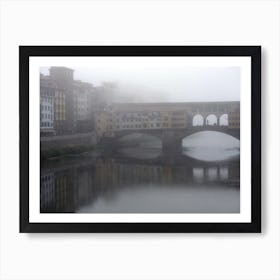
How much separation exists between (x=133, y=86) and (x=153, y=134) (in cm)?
25

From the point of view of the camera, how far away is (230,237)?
6.06 ft

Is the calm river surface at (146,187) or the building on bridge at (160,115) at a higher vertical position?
the building on bridge at (160,115)

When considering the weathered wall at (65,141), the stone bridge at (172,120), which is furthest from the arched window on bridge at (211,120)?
the weathered wall at (65,141)

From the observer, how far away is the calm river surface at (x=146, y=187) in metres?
1.83

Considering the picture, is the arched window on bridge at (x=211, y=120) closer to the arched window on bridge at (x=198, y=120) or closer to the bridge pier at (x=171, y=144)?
the arched window on bridge at (x=198, y=120)

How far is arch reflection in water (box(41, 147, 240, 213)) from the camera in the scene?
1.83 meters

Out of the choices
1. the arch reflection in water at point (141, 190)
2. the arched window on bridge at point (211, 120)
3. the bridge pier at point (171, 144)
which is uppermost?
the arched window on bridge at point (211, 120)

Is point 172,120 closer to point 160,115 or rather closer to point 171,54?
point 160,115

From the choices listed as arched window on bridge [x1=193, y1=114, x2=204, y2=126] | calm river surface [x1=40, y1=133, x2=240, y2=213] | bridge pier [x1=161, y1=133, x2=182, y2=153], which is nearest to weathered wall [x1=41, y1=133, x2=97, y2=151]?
calm river surface [x1=40, y1=133, x2=240, y2=213]

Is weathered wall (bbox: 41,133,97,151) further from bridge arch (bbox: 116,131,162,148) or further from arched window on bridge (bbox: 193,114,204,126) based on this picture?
arched window on bridge (bbox: 193,114,204,126)

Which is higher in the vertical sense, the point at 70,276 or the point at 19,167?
the point at 19,167
